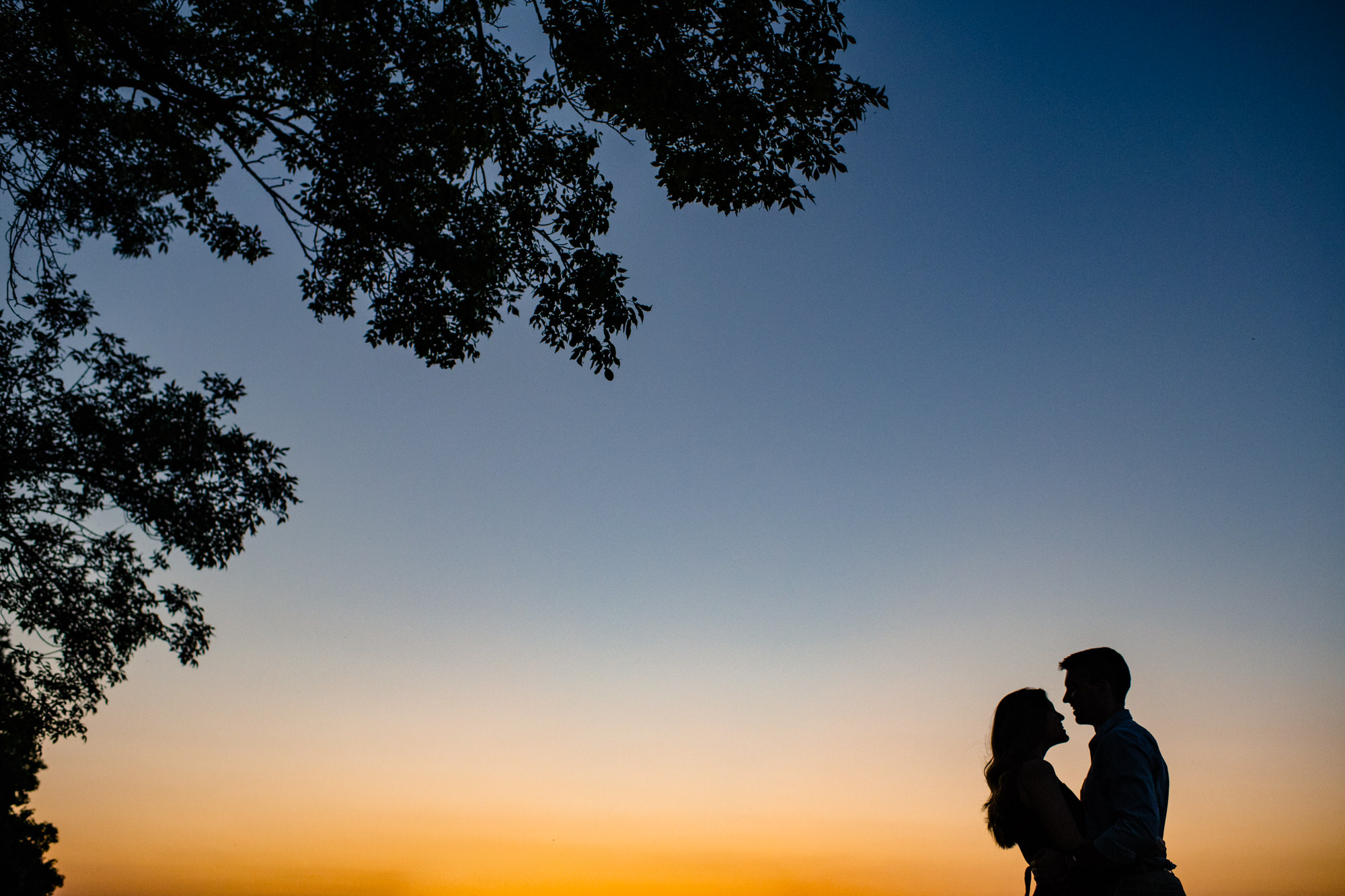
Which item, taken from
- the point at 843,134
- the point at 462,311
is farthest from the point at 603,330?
the point at 843,134

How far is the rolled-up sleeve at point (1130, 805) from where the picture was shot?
3160 millimetres

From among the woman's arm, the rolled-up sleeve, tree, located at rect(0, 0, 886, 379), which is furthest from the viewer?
tree, located at rect(0, 0, 886, 379)

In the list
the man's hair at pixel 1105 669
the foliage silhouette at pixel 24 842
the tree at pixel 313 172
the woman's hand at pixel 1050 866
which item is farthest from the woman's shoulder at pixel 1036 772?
the foliage silhouette at pixel 24 842

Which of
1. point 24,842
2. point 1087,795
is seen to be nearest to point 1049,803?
point 1087,795

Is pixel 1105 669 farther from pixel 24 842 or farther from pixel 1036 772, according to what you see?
pixel 24 842

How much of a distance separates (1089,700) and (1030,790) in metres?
0.51

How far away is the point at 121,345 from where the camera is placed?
32.2ft

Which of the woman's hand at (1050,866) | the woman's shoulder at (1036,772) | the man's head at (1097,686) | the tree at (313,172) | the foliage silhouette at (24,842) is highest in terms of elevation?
the tree at (313,172)

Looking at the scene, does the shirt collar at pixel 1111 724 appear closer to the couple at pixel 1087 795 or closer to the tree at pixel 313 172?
the couple at pixel 1087 795

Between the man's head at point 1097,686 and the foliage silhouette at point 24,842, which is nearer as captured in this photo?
the man's head at point 1097,686

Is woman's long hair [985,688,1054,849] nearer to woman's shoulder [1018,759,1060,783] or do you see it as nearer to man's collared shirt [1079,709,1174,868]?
woman's shoulder [1018,759,1060,783]

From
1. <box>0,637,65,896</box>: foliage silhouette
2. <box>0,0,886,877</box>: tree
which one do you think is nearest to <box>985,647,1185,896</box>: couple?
<box>0,0,886,877</box>: tree

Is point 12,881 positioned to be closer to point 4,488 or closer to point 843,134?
point 4,488

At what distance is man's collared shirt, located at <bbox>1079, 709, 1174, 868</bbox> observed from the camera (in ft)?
10.4
